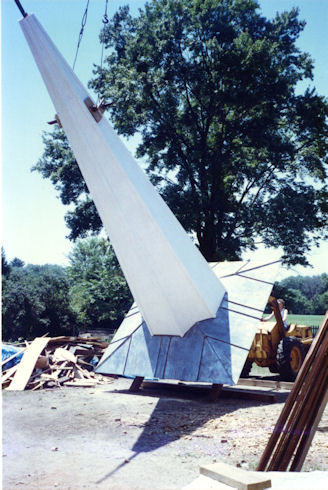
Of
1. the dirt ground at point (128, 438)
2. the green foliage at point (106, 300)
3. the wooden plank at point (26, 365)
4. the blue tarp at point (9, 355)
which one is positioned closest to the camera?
the dirt ground at point (128, 438)

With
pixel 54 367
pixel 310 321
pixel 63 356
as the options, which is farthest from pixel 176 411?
pixel 310 321

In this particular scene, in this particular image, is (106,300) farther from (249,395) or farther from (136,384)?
(249,395)

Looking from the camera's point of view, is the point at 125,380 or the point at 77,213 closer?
the point at 125,380

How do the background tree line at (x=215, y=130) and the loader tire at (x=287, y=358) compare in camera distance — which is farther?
the background tree line at (x=215, y=130)

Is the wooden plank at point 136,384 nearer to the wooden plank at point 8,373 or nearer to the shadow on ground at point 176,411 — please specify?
the shadow on ground at point 176,411

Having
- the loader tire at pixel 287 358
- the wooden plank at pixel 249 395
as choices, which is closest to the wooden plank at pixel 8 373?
the wooden plank at pixel 249 395

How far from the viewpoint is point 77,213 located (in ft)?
77.3

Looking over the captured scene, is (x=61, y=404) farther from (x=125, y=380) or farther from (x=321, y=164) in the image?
(x=321, y=164)

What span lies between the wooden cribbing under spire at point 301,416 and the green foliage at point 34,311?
19559 millimetres

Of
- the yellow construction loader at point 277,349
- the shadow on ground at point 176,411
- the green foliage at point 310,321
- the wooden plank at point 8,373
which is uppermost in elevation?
the green foliage at point 310,321

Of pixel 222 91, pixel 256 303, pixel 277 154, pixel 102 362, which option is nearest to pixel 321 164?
pixel 277 154

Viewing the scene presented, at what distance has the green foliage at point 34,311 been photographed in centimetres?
2219

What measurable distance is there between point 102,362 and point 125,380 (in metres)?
2.77

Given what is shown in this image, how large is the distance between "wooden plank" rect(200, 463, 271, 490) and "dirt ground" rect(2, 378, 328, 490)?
6.54 feet
